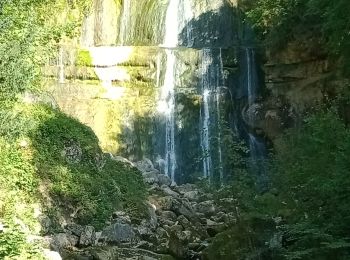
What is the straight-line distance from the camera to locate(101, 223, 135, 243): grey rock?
12.5m

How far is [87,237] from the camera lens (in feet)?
39.3

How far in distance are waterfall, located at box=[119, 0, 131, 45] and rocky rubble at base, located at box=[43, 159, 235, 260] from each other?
1276 centimetres

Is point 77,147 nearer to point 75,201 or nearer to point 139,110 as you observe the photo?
point 75,201

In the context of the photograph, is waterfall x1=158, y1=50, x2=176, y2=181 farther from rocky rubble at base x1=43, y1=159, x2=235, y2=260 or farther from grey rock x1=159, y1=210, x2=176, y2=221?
grey rock x1=159, y1=210, x2=176, y2=221

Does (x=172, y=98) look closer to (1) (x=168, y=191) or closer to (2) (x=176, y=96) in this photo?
(2) (x=176, y=96)

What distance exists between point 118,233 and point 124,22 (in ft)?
58.2

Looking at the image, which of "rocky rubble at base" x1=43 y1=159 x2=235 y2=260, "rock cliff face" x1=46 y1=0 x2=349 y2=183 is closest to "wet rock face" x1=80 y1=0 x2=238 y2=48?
"rock cliff face" x1=46 y1=0 x2=349 y2=183

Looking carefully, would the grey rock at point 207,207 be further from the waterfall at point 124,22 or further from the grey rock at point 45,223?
the waterfall at point 124,22

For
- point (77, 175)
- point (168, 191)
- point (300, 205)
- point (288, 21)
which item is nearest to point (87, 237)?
point (77, 175)

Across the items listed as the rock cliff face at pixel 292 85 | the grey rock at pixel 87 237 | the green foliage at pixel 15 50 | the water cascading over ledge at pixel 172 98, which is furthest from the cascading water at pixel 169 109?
the green foliage at pixel 15 50

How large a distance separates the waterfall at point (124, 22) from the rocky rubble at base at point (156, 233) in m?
12.8

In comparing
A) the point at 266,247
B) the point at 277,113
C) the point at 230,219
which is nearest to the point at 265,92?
the point at 277,113

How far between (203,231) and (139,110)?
10314 millimetres

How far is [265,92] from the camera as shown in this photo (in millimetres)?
22438
